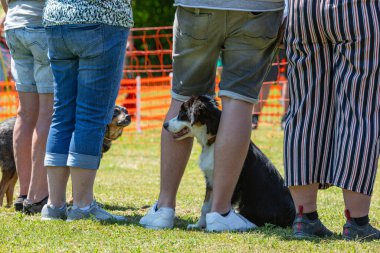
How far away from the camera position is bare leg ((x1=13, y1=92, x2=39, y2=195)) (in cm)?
509

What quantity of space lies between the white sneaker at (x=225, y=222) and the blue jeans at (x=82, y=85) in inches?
30.8

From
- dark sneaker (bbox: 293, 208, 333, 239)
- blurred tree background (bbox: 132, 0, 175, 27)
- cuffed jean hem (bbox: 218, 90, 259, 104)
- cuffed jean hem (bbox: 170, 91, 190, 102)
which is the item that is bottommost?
blurred tree background (bbox: 132, 0, 175, 27)

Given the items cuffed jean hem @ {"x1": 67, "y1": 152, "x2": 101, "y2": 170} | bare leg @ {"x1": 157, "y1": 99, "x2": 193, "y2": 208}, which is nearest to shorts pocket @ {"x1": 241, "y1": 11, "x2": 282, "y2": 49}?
bare leg @ {"x1": 157, "y1": 99, "x2": 193, "y2": 208}

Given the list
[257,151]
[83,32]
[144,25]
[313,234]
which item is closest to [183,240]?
[313,234]

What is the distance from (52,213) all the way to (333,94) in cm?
187

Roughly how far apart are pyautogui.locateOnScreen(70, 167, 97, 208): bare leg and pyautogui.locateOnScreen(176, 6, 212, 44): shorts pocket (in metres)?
0.99

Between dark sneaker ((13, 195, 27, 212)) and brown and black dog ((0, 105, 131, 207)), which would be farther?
brown and black dog ((0, 105, 131, 207))

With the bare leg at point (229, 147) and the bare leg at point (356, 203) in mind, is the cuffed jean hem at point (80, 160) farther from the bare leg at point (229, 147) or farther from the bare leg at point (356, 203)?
the bare leg at point (356, 203)

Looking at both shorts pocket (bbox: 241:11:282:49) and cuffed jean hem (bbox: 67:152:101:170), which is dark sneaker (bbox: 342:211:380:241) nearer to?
shorts pocket (bbox: 241:11:282:49)

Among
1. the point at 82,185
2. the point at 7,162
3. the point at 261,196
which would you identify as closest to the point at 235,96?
the point at 261,196

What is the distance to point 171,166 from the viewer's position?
173 inches

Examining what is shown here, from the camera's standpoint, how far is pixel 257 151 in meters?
4.62

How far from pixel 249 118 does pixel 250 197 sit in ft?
2.01

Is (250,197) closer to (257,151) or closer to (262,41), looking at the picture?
(257,151)
